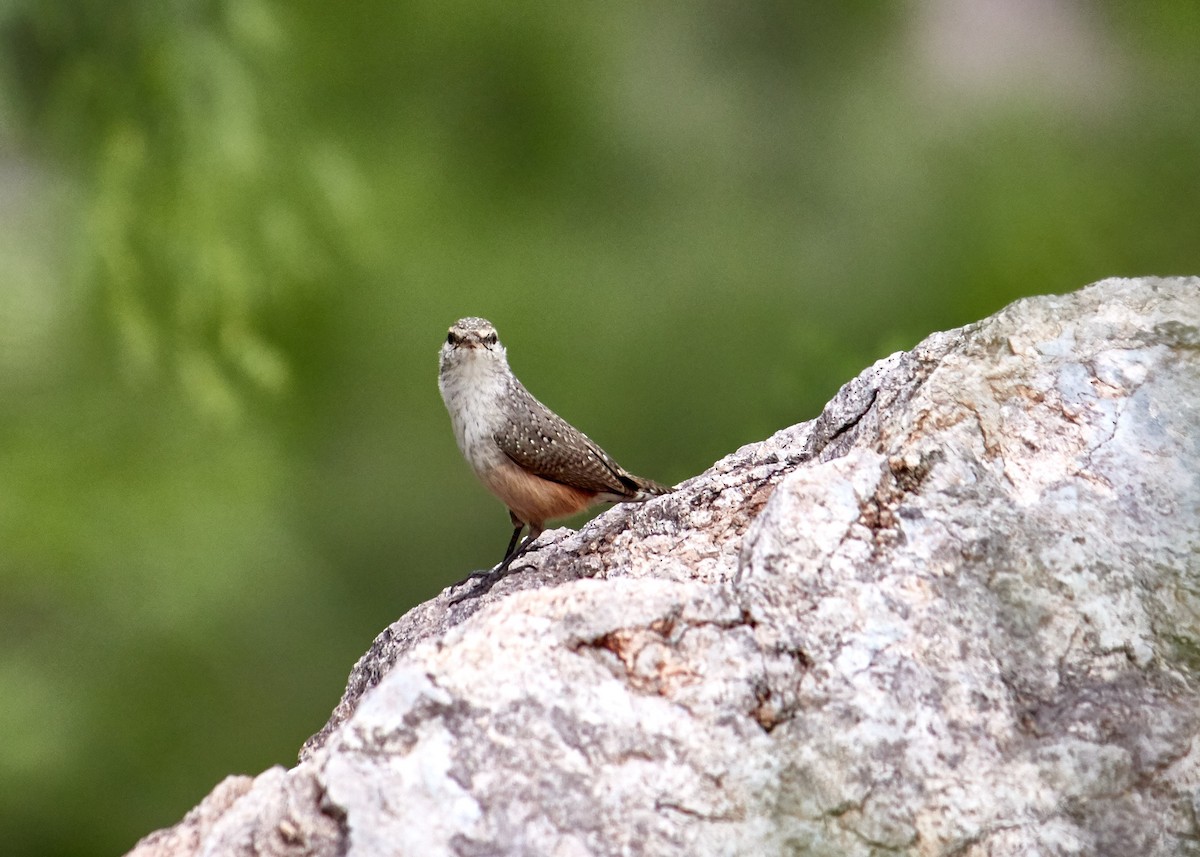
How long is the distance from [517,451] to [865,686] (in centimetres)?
240

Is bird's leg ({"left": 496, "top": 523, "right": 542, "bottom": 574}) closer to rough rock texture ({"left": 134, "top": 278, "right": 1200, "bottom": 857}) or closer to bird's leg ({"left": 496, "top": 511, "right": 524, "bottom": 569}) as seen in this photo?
bird's leg ({"left": 496, "top": 511, "right": 524, "bottom": 569})

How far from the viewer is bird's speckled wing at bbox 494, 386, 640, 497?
4703 mm

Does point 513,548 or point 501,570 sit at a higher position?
point 513,548

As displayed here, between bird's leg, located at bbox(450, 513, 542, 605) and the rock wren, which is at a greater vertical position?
the rock wren

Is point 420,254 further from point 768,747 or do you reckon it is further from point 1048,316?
point 768,747

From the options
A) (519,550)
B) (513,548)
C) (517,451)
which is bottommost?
(519,550)

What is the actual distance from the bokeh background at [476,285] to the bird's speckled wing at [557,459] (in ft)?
3.65

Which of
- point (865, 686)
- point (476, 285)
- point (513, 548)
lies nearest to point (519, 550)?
point (513, 548)

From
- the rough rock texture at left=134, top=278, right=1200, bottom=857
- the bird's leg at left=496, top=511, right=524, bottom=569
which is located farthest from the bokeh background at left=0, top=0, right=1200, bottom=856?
the rough rock texture at left=134, top=278, right=1200, bottom=857

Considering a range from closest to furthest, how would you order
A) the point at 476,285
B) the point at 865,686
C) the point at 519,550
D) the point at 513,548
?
the point at 865,686, the point at 519,550, the point at 513,548, the point at 476,285

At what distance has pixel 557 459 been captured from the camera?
471 cm

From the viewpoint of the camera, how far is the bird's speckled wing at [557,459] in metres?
4.70

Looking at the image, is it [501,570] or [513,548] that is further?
[513,548]

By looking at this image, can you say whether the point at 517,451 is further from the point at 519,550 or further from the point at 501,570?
the point at 501,570
